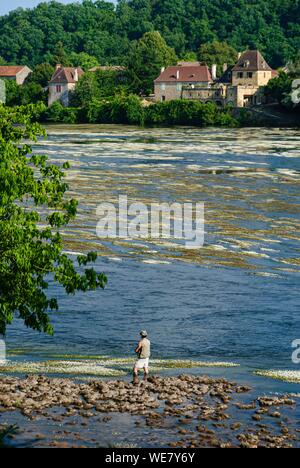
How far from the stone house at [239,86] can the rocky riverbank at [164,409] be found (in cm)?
11722

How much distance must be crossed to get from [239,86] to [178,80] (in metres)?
14.4

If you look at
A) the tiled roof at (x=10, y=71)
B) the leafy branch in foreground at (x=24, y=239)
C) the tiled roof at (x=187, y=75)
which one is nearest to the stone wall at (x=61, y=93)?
the tiled roof at (x=187, y=75)

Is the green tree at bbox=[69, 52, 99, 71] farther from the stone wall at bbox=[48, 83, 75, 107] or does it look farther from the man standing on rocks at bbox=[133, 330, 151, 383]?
the man standing on rocks at bbox=[133, 330, 151, 383]

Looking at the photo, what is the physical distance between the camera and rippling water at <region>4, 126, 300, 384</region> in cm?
3183

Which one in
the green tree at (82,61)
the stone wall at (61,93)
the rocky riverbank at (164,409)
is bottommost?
the rocky riverbank at (164,409)

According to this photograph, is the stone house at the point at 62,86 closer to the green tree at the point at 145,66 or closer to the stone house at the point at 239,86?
the green tree at the point at 145,66

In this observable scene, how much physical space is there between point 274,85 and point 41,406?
118m

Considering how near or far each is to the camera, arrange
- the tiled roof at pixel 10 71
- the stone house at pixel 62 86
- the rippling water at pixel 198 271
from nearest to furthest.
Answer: the rippling water at pixel 198 271 → the stone house at pixel 62 86 → the tiled roof at pixel 10 71

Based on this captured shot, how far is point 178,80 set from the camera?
154875mm

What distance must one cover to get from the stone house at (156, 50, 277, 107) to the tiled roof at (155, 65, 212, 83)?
79 cm

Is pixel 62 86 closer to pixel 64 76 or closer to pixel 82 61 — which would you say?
pixel 64 76

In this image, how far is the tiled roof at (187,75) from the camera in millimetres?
154000
